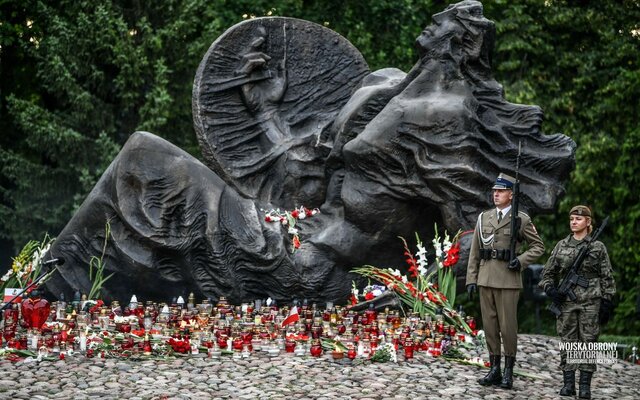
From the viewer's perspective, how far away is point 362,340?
27.5 ft

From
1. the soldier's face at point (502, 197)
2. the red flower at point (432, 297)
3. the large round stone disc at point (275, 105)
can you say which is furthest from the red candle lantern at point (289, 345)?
the large round stone disc at point (275, 105)

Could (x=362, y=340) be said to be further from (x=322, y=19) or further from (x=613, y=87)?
(x=322, y=19)

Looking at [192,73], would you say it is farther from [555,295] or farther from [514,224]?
[555,295]

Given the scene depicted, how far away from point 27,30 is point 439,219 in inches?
517

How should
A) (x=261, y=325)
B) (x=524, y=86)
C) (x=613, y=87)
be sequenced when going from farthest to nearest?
1. (x=524, y=86)
2. (x=613, y=87)
3. (x=261, y=325)

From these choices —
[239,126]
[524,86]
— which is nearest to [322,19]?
[524,86]

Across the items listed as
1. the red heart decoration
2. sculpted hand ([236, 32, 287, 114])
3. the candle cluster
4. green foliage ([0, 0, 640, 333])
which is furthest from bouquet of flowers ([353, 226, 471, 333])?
green foliage ([0, 0, 640, 333])

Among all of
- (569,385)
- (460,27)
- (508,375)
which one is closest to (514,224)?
(508,375)

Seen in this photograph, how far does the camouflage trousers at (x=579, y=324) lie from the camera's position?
24.8 feet

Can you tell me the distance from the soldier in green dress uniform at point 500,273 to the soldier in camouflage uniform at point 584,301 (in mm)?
287

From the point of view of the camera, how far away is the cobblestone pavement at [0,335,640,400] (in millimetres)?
7043

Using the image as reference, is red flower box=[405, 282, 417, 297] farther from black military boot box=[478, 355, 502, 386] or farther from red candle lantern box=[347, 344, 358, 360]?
black military boot box=[478, 355, 502, 386]

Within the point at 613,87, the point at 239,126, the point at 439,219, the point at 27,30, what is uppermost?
the point at 27,30

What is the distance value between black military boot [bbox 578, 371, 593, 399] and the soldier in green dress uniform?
512mm
